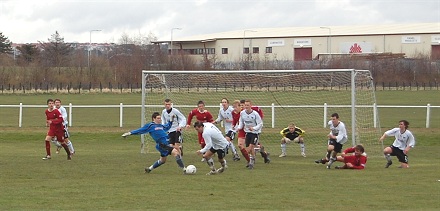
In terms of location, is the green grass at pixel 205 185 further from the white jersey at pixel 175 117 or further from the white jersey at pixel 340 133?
the white jersey at pixel 175 117

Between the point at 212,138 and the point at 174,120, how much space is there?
4.77 meters

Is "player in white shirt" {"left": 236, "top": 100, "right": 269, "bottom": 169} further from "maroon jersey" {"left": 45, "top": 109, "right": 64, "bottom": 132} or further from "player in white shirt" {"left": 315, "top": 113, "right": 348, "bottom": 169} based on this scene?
"maroon jersey" {"left": 45, "top": 109, "right": 64, "bottom": 132}

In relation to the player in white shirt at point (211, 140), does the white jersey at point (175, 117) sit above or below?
above

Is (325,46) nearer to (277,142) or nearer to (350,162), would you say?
(277,142)

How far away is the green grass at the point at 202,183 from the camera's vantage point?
15031 mm

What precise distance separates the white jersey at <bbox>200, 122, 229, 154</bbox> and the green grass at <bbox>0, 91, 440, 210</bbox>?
751 millimetres

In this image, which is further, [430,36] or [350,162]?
[430,36]

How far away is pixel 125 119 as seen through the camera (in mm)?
47469

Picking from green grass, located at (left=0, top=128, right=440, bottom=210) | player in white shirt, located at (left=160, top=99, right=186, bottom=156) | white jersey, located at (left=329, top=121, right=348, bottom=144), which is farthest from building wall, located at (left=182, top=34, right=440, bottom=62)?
A: white jersey, located at (left=329, top=121, right=348, bottom=144)

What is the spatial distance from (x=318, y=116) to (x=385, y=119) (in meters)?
9.79

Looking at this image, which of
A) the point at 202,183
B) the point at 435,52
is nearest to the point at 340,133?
the point at 202,183

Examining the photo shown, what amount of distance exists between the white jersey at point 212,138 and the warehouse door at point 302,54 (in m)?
69.2

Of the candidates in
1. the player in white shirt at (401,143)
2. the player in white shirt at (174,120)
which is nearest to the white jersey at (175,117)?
the player in white shirt at (174,120)

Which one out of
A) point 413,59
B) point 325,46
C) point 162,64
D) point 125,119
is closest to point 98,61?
point 162,64
